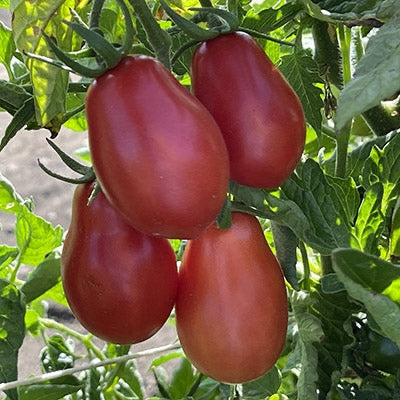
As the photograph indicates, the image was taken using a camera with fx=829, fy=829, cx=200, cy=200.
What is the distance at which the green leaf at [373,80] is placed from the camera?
427 mm

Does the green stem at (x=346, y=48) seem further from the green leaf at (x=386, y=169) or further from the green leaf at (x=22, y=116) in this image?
the green leaf at (x=22, y=116)

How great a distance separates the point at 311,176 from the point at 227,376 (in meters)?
0.17

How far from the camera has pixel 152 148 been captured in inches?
19.3

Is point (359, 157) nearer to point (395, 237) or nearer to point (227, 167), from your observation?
point (395, 237)

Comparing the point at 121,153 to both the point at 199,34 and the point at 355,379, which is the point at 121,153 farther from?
the point at 355,379

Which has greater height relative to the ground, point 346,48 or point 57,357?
point 346,48

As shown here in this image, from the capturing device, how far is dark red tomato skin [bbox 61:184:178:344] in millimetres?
596

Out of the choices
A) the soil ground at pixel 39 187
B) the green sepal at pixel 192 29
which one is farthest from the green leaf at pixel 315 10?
the soil ground at pixel 39 187

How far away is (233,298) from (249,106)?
0.15m

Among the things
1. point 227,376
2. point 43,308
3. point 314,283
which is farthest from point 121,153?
point 43,308

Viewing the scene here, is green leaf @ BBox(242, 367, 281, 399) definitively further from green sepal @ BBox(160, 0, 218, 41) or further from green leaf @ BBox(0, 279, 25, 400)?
green sepal @ BBox(160, 0, 218, 41)

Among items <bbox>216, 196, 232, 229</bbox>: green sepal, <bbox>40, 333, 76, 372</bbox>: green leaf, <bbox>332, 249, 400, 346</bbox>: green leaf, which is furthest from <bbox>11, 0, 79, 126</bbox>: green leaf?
<bbox>40, 333, 76, 372</bbox>: green leaf

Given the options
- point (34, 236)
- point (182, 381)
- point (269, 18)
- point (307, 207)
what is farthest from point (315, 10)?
point (182, 381)

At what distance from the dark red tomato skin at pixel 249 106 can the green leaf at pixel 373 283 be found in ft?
0.40
